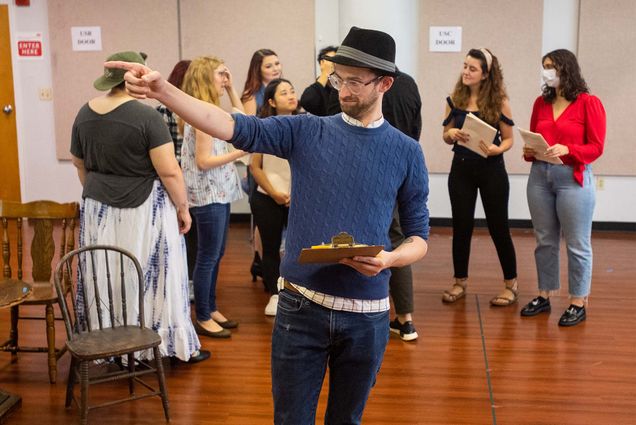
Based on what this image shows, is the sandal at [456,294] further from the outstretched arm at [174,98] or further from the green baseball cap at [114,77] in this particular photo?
the outstretched arm at [174,98]

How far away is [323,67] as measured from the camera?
487 centimetres

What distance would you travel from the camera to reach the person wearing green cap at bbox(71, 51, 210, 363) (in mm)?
3492

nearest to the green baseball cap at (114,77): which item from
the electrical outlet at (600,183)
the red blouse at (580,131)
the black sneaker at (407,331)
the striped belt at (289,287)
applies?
the striped belt at (289,287)

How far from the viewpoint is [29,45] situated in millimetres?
7695

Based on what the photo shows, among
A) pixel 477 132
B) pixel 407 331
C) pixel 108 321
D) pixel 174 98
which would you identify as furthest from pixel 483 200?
pixel 174 98

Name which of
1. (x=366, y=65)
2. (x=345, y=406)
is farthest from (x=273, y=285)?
(x=366, y=65)

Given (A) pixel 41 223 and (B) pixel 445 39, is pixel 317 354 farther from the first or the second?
(B) pixel 445 39

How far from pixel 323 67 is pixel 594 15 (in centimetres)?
335

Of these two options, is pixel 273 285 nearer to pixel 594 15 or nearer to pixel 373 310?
pixel 373 310

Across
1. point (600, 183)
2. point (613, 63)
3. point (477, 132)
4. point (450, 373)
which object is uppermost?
point (613, 63)

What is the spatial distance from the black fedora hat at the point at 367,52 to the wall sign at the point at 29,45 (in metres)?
6.31

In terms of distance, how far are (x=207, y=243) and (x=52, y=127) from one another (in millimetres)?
4333

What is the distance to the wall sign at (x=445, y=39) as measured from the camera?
7.20 metres

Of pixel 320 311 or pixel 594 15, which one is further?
pixel 594 15
